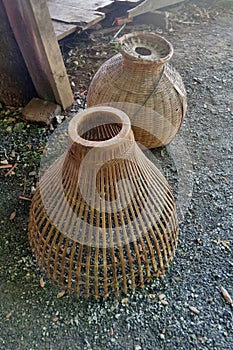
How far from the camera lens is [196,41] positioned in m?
2.96

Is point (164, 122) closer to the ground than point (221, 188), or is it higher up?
higher up

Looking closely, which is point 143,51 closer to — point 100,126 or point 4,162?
point 100,126

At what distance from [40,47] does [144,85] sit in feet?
2.36

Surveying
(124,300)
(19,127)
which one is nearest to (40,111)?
(19,127)

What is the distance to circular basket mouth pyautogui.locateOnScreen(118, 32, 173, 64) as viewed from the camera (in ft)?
5.24

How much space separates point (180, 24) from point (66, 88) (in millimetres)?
1670

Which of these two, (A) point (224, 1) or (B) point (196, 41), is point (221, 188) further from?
(A) point (224, 1)

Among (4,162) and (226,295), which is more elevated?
(4,162)

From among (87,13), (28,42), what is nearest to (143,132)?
(28,42)

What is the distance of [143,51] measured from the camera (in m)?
1.70

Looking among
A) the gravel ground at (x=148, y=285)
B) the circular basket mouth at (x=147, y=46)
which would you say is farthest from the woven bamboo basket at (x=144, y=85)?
the gravel ground at (x=148, y=285)

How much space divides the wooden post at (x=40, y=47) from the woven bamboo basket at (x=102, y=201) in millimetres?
943

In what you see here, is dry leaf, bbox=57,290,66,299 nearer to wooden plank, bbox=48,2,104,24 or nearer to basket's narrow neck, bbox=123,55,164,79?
basket's narrow neck, bbox=123,55,164,79

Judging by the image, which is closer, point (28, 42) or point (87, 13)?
point (28, 42)
